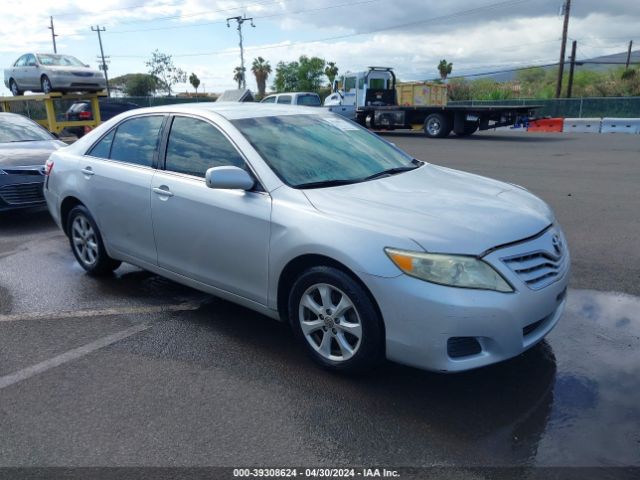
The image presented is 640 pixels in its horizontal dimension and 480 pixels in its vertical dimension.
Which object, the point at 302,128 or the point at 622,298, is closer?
the point at 302,128

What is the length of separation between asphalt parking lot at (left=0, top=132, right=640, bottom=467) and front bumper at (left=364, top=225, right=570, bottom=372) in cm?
33

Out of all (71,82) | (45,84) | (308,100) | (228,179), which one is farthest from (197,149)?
(308,100)

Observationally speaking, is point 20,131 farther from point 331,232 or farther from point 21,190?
point 331,232

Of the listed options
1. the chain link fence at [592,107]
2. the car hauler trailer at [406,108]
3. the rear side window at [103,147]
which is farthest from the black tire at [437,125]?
the rear side window at [103,147]

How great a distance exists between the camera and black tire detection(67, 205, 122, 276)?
5.03 meters

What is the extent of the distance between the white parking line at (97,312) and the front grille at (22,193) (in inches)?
139

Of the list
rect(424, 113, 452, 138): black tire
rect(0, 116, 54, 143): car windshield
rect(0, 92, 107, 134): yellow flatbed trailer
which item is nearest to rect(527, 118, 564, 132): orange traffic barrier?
rect(424, 113, 452, 138): black tire

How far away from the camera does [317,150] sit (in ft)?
13.1

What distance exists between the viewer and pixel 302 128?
4211 mm

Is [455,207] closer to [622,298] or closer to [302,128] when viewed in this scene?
[302,128]

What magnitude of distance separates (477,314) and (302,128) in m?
2.10

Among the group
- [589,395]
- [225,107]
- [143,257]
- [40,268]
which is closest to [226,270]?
[143,257]

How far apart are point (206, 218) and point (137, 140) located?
1.30 meters

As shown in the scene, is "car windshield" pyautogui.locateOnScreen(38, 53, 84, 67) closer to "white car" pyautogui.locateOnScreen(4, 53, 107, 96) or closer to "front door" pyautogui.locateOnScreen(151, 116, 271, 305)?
"white car" pyautogui.locateOnScreen(4, 53, 107, 96)
